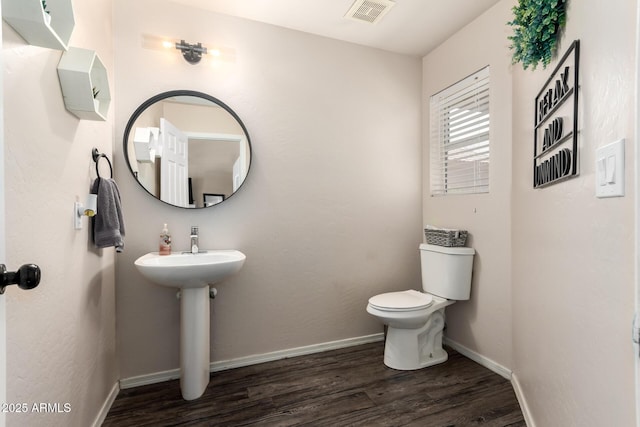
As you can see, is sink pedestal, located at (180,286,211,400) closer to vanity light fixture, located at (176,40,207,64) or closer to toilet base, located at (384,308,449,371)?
toilet base, located at (384,308,449,371)

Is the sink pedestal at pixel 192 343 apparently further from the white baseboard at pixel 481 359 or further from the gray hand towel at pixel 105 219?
the white baseboard at pixel 481 359

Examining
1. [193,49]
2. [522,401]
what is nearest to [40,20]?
[193,49]

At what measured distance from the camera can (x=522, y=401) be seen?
173cm

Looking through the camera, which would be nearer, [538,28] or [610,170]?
[610,170]

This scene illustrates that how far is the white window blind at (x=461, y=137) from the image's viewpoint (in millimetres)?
2227

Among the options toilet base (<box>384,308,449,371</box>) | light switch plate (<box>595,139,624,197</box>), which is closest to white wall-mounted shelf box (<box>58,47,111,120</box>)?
light switch plate (<box>595,139,624,197</box>)

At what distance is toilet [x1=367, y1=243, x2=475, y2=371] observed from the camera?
6.95ft

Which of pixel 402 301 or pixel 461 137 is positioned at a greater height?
pixel 461 137

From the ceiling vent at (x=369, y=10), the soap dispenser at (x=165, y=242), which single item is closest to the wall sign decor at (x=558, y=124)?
the ceiling vent at (x=369, y=10)

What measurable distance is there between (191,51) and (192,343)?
185cm

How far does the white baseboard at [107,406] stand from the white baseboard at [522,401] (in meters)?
2.15

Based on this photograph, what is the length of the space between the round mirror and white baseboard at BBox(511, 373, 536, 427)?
211 centimetres

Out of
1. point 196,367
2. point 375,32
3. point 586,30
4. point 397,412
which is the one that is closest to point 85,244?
point 196,367

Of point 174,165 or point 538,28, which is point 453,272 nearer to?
point 538,28
